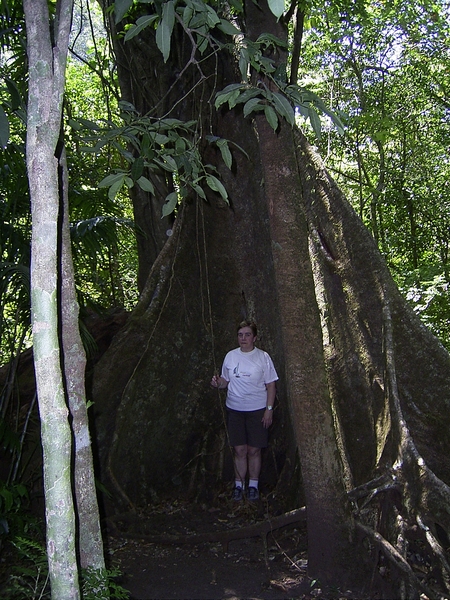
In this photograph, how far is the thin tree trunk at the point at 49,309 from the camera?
197 centimetres

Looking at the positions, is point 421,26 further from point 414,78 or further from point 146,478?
point 146,478

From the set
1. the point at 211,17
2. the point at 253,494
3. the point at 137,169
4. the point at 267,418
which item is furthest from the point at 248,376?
the point at 211,17

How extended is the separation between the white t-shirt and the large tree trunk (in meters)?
0.16

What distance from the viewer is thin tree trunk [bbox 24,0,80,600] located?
6.46 ft

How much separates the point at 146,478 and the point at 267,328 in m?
1.54

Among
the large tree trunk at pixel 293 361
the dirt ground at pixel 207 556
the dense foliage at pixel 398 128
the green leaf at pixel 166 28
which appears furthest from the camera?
the dense foliage at pixel 398 128

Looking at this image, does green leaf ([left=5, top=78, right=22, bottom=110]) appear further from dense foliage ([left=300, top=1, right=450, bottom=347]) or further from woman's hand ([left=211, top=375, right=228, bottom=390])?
dense foliage ([left=300, top=1, right=450, bottom=347])

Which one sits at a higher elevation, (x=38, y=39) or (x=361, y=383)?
(x=38, y=39)

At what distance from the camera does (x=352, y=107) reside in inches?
401

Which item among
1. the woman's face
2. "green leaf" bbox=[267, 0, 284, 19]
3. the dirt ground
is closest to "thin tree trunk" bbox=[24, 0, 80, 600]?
"green leaf" bbox=[267, 0, 284, 19]

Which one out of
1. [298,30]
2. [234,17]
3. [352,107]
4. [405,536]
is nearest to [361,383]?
[405,536]

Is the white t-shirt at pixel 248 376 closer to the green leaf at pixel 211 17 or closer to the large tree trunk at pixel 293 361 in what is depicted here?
the large tree trunk at pixel 293 361

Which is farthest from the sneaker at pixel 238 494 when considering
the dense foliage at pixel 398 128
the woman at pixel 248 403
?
the dense foliage at pixel 398 128

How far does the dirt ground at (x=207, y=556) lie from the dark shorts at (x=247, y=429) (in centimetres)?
46
